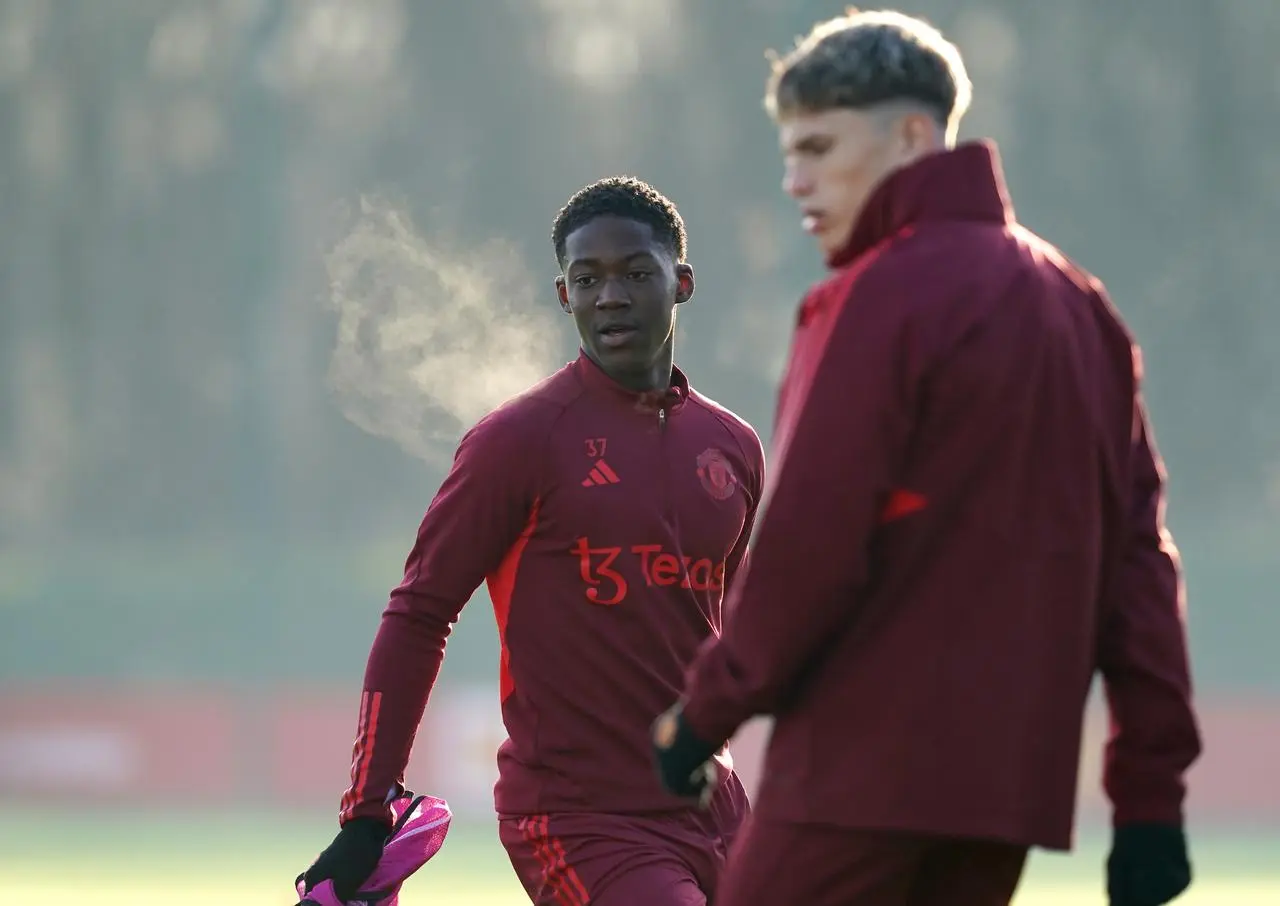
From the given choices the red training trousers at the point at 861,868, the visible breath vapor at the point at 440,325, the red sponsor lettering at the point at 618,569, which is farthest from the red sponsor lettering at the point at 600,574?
the visible breath vapor at the point at 440,325

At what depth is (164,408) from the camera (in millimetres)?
19797

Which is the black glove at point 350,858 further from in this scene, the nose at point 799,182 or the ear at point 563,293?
the nose at point 799,182

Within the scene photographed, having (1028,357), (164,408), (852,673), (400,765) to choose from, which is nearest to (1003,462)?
(1028,357)

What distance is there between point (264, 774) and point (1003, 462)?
45.3 ft

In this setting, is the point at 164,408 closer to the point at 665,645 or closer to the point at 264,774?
the point at 264,774

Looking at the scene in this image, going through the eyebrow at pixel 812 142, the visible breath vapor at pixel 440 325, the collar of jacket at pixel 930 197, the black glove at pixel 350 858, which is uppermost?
the visible breath vapor at pixel 440 325

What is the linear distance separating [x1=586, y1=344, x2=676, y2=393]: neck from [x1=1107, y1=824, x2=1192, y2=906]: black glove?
1.52 metres

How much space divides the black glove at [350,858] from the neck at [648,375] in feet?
2.97

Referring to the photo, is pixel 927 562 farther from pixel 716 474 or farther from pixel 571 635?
pixel 716 474

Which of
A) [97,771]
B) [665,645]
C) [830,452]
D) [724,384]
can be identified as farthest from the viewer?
[724,384]

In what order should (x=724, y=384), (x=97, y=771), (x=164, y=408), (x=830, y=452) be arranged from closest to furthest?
(x=830, y=452) → (x=97, y=771) → (x=724, y=384) → (x=164, y=408)

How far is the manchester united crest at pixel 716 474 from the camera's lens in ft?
12.8

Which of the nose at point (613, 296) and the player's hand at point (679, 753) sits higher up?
the nose at point (613, 296)

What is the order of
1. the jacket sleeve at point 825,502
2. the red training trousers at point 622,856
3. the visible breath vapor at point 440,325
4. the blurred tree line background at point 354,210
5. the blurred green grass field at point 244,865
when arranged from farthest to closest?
the blurred tree line background at point 354,210 < the blurred green grass field at point 244,865 < the visible breath vapor at point 440,325 < the red training trousers at point 622,856 < the jacket sleeve at point 825,502
